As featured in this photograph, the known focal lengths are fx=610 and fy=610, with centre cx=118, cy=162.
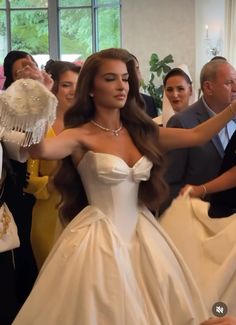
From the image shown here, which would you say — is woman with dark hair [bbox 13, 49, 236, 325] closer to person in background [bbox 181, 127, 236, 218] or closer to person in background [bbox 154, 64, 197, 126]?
person in background [bbox 181, 127, 236, 218]

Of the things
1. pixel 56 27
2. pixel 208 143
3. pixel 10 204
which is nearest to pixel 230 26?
pixel 56 27

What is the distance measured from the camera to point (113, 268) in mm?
2053

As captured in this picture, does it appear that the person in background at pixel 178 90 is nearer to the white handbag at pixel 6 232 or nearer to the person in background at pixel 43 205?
the person in background at pixel 43 205

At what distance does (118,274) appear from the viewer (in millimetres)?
2045

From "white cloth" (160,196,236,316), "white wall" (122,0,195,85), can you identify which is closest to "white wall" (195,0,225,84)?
"white wall" (122,0,195,85)

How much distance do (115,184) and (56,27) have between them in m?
8.92

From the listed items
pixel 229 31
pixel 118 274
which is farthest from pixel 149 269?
pixel 229 31

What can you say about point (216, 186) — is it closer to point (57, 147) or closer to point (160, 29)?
point (57, 147)

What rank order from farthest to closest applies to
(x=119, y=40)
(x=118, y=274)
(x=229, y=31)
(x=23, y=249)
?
(x=119, y=40)
(x=229, y=31)
(x=23, y=249)
(x=118, y=274)

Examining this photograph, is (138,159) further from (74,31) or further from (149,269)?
(74,31)

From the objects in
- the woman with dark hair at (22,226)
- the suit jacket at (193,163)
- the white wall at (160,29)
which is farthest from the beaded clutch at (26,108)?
the white wall at (160,29)

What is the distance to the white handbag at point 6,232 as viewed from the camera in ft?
6.89

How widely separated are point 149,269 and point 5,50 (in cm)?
934

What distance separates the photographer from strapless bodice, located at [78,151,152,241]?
2168 mm
